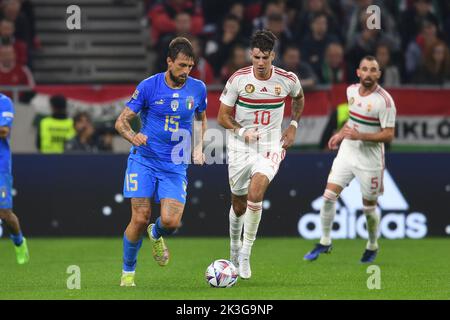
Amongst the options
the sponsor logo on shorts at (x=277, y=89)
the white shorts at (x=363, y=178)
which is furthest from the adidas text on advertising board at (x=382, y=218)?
the sponsor logo on shorts at (x=277, y=89)

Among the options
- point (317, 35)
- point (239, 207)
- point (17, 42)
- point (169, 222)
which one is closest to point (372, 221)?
point (239, 207)

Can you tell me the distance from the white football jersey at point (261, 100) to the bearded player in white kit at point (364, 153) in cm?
175

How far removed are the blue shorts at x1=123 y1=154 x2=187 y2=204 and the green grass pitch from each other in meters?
0.87

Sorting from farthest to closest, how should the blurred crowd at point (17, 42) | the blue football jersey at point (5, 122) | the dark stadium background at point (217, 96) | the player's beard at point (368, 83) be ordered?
the blurred crowd at point (17, 42)
the dark stadium background at point (217, 96)
the player's beard at point (368, 83)
the blue football jersey at point (5, 122)

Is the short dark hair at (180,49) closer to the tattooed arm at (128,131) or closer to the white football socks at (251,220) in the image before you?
the tattooed arm at (128,131)

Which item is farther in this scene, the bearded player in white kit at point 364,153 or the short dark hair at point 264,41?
the bearded player in white kit at point 364,153

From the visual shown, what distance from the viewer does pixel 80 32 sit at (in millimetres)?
20719

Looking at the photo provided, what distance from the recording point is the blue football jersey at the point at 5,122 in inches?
508

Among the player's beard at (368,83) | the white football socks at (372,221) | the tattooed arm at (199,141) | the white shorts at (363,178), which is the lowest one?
the white football socks at (372,221)

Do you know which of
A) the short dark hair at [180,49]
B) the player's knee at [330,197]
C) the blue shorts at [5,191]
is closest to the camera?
the short dark hair at [180,49]

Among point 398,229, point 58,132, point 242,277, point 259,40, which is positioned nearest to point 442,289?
point 242,277

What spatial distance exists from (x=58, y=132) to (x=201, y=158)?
7053 millimetres

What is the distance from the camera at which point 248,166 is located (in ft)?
38.8

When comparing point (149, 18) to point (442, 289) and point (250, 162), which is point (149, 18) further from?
point (442, 289)
